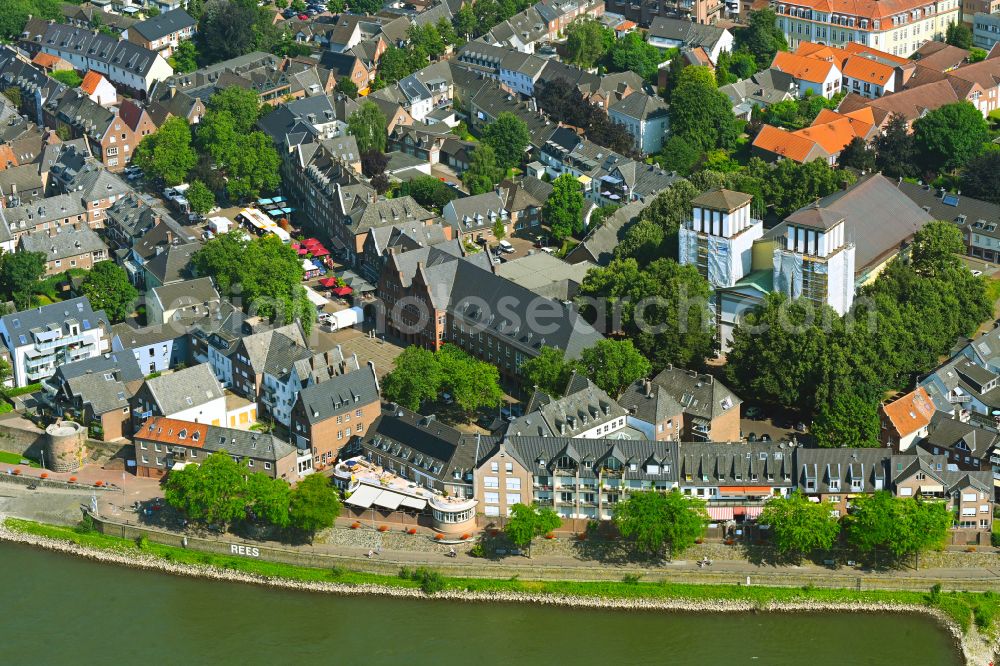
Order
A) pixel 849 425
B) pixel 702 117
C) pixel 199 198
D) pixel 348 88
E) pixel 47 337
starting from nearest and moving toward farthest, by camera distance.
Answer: pixel 849 425, pixel 47 337, pixel 199 198, pixel 702 117, pixel 348 88

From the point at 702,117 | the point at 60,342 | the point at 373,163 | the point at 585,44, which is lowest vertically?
the point at 60,342

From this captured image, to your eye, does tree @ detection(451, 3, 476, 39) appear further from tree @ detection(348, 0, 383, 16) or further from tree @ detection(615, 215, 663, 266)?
tree @ detection(615, 215, 663, 266)

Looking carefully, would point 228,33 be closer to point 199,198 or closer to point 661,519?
point 199,198

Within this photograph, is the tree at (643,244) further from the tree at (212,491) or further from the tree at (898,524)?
the tree at (212,491)

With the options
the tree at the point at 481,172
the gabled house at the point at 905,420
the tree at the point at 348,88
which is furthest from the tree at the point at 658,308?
the tree at the point at 348,88

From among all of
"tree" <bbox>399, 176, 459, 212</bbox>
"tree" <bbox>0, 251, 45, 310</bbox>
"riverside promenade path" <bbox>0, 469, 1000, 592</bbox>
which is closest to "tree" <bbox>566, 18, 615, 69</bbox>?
"tree" <bbox>399, 176, 459, 212</bbox>

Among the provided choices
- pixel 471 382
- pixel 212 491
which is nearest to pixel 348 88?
pixel 471 382
